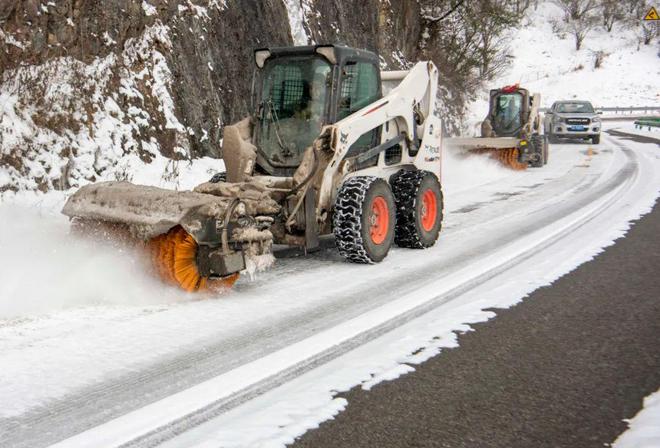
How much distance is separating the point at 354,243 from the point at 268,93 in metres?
1.83

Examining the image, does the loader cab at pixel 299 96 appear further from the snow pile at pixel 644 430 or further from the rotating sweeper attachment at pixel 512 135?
the rotating sweeper attachment at pixel 512 135

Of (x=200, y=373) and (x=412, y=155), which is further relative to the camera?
(x=412, y=155)

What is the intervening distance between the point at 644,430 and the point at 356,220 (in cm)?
350

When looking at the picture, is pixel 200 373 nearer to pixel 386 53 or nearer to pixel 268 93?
pixel 268 93

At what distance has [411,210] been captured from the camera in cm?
713

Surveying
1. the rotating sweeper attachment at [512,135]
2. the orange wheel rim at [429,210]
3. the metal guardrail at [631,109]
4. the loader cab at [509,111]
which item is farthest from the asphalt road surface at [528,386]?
the metal guardrail at [631,109]

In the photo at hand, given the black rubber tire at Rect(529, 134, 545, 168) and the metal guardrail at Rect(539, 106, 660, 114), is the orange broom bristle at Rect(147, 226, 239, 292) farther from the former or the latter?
the metal guardrail at Rect(539, 106, 660, 114)

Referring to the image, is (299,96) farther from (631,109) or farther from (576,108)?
(631,109)

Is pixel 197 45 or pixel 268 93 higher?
pixel 197 45

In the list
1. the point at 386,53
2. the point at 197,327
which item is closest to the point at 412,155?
the point at 197,327

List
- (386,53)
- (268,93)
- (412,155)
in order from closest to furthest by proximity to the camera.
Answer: (268,93) < (412,155) < (386,53)

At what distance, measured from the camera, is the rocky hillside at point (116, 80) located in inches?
356

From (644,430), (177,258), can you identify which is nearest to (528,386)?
(644,430)

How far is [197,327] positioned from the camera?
14.6 ft
